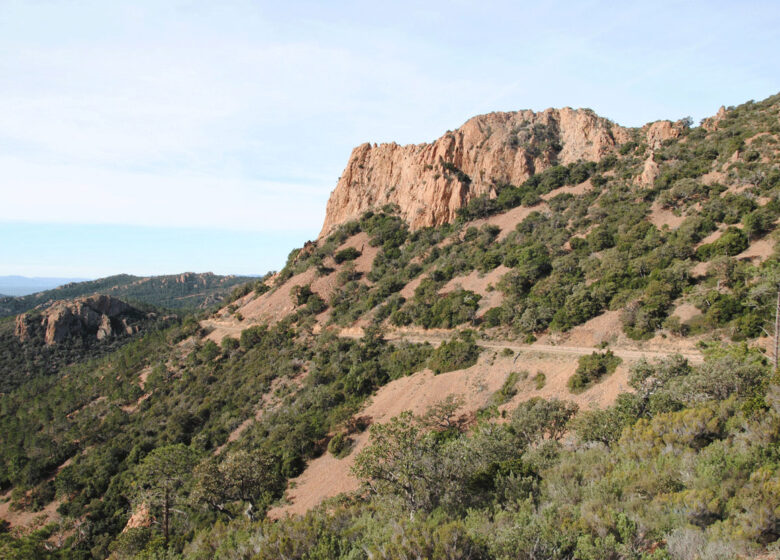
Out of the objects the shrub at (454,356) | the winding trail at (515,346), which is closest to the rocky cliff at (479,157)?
the winding trail at (515,346)

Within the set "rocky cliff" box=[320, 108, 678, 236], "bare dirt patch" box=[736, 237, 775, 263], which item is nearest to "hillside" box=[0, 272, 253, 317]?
"rocky cliff" box=[320, 108, 678, 236]

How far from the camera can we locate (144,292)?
561 ft

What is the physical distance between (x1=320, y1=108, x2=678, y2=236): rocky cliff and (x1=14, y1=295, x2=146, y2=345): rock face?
5486 centimetres

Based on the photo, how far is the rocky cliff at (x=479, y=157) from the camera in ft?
193

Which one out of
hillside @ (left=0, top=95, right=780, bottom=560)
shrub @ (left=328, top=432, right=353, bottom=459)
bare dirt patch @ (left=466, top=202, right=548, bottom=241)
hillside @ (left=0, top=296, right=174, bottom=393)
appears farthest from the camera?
hillside @ (left=0, top=296, right=174, bottom=393)

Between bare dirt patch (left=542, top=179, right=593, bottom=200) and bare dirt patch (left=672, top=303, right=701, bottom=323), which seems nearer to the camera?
bare dirt patch (left=672, top=303, right=701, bottom=323)

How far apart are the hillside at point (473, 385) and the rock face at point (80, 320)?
20038 millimetres

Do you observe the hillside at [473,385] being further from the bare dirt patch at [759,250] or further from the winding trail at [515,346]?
the winding trail at [515,346]

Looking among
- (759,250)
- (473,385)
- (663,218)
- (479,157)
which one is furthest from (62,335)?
(759,250)

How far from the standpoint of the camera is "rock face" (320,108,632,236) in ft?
194

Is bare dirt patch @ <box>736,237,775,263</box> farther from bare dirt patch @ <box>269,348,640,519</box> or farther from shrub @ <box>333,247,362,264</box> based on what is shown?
shrub @ <box>333,247,362,264</box>

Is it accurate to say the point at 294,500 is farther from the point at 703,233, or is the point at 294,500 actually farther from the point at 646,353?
the point at 703,233

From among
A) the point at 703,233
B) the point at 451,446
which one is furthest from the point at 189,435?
the point at 703,233

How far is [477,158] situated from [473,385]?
142 feet
